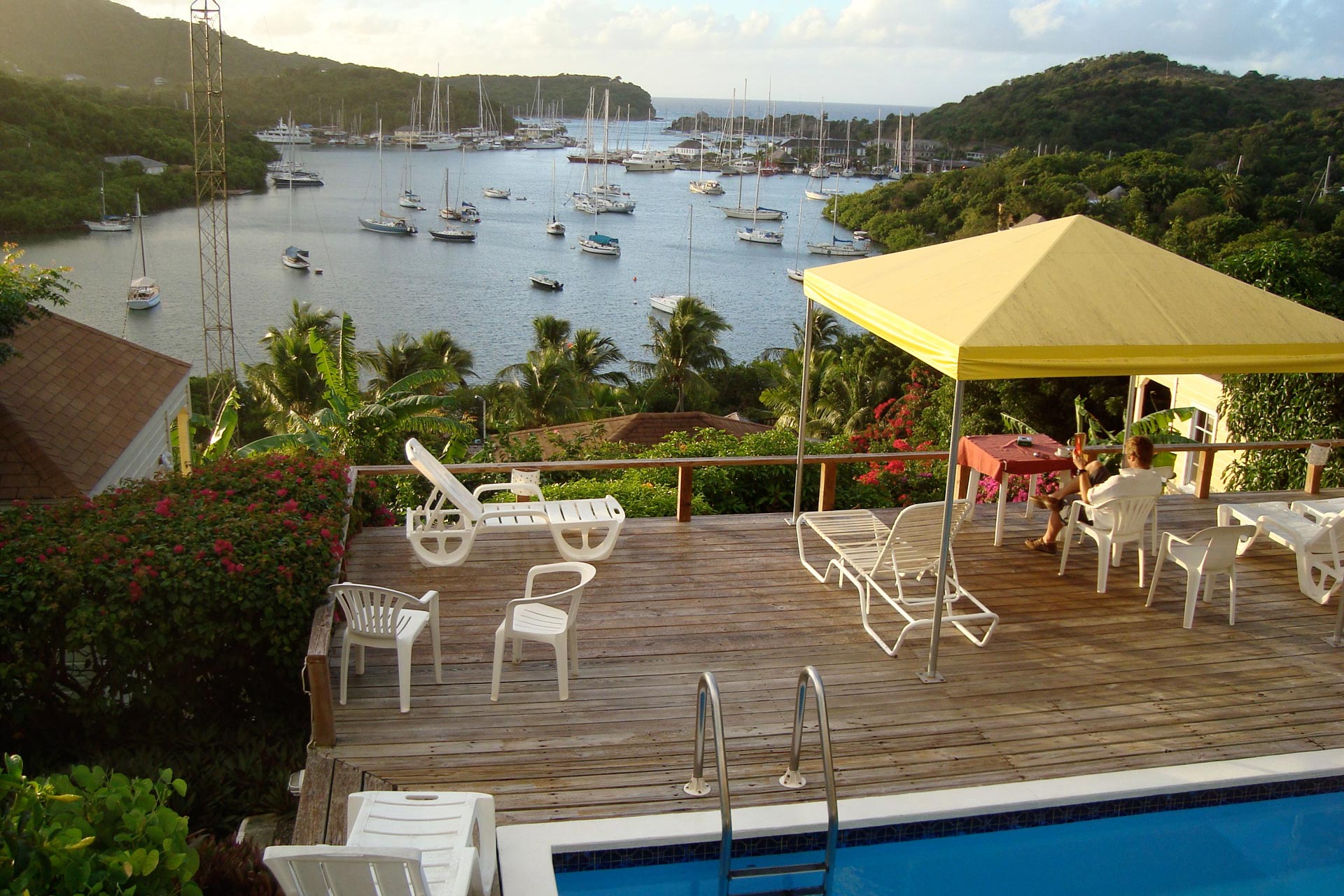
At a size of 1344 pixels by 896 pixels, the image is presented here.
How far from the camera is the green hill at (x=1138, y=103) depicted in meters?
73.2

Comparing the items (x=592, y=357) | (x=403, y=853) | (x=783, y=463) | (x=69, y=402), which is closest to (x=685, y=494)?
(x=783, y=463)

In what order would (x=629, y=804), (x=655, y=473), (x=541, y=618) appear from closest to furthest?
(x=629, y=804) < (x=541, y=618) < (x=655, y=473)

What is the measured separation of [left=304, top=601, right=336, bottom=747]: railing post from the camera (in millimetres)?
4430

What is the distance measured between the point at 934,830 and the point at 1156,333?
2766 millimetres

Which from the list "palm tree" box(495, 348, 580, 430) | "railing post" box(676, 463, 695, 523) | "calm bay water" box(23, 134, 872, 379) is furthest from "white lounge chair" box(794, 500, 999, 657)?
"calm bay water" box(23, 134, 872, 379)

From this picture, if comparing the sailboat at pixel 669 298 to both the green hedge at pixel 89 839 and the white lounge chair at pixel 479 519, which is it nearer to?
the white lounge chair at pixel 479 519

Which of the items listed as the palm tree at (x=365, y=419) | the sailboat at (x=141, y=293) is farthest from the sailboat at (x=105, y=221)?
the palm tree at (x=365, y=419)

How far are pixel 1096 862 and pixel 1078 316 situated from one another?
103 inches

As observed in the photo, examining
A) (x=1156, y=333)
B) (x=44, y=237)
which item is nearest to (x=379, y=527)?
(x=1156, y=333)

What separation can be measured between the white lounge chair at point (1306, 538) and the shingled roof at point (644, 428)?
21.3m

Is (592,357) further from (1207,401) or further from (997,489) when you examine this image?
(997,489)

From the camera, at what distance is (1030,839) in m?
4.42

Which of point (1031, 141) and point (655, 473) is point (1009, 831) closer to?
point (655, 473)

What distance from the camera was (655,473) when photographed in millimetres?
13359
